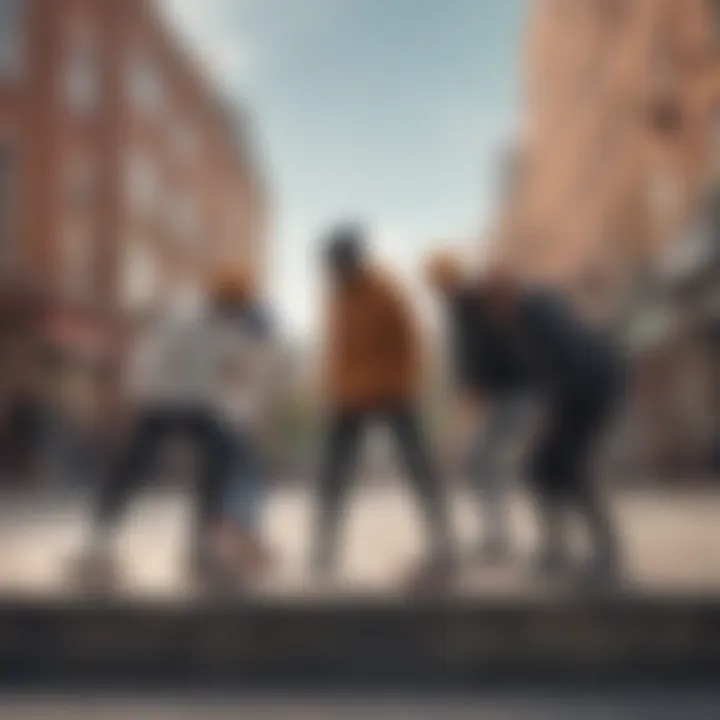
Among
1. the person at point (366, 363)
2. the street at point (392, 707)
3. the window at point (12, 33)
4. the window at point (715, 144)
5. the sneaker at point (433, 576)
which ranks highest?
the window at point (12, 33)

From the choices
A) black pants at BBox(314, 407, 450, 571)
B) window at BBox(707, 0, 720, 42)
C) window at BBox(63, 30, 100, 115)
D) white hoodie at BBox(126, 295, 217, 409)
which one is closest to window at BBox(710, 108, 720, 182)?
window at BBox(707, 0, 720, 42)

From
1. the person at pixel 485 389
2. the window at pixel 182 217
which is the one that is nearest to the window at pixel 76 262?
the window at pixel 182 217

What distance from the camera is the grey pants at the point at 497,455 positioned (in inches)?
115

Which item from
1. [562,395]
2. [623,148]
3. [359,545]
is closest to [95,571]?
[359,545]

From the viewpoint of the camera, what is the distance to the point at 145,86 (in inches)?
136

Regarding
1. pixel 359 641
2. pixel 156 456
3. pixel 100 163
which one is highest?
pixel 100 163

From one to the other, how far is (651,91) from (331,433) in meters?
1.72

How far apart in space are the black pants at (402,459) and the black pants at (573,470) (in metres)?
0.30

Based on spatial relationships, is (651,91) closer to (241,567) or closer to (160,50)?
(160,50)

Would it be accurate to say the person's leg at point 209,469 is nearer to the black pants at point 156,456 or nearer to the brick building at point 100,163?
the black pants at point 156,456

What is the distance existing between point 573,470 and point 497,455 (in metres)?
0.23

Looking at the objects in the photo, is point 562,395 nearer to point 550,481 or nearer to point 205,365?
point 550,481

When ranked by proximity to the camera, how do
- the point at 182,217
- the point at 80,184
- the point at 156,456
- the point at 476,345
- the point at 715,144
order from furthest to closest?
the point at 715,144 → the point at 80,184 → the point at 182,217 → the point at 156,456 → the point at 476,345

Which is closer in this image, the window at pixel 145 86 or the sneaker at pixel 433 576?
the sneaker at pixel 433 576
